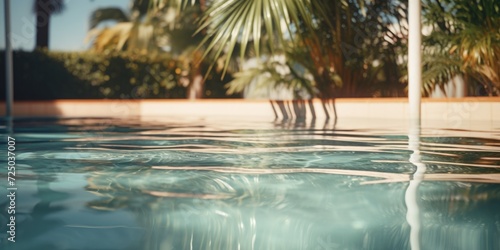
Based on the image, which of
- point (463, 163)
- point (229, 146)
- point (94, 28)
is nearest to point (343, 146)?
point (229, 146)

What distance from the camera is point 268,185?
8.50 ft

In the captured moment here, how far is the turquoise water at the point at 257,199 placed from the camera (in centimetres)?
167

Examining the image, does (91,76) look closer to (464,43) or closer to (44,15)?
(44,15)

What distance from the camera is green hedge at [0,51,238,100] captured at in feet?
49.0

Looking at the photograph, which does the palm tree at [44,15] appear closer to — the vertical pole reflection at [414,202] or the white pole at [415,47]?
the white pole at [415,47]

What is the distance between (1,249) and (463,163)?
279cm

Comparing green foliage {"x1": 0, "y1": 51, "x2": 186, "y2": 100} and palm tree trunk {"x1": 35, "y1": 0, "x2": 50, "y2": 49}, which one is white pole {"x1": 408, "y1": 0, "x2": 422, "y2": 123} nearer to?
green foliage {"x1": 0, "y1": 51, "x2": 186, "y2": 100}

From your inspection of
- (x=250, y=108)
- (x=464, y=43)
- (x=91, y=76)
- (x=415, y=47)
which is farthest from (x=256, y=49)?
(x=91, y=76)

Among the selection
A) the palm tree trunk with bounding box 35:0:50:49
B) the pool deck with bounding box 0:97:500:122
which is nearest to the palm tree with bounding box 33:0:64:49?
the palm tree trunk with bounding box 35:0:50:49

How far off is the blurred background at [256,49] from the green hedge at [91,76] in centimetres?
3

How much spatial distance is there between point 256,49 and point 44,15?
14063 mm

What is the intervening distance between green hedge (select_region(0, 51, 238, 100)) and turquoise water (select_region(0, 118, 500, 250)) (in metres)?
11.9

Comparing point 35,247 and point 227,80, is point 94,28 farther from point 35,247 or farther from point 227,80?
point 35,247

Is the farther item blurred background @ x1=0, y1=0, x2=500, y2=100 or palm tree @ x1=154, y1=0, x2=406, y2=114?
palm tree @ x1=154, y1=0, x2=406, y2=114
